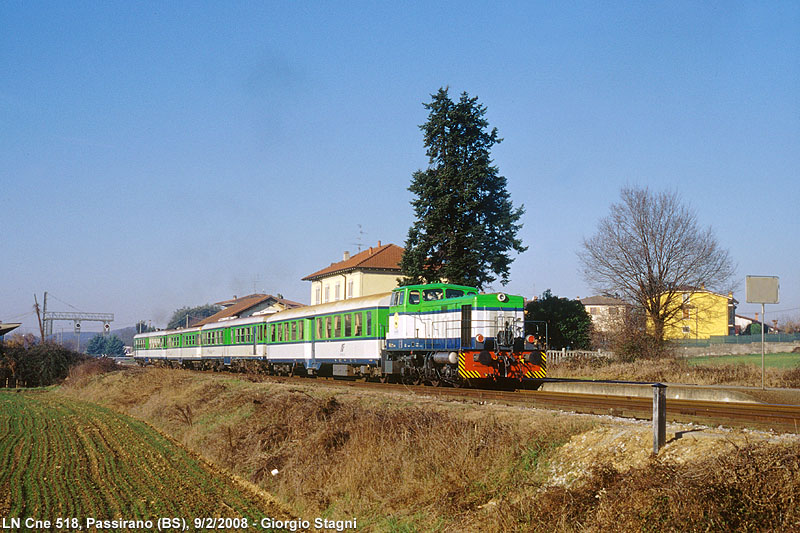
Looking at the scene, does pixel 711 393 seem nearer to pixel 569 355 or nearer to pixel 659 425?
pixel 659 425

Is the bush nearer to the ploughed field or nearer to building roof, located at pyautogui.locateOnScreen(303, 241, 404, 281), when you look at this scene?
building roof, located at pyautogui.locateOnScreen(303, 241, 404, 281)

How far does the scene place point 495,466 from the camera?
379 inches

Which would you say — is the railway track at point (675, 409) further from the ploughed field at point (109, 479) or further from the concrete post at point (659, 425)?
the ploughed field at point (109, 479)

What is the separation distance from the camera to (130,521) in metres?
11.3

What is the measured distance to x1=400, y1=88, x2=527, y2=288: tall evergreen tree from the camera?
128ft

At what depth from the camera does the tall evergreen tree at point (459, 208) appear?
128 feet

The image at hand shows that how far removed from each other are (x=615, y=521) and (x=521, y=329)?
43.8ft

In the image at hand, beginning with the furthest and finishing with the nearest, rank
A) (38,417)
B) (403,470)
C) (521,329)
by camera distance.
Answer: (38,417) < (521,329) < (403,470)

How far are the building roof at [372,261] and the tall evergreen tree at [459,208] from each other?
2353 cm

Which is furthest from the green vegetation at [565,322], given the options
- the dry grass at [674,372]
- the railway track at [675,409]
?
the railway track at [675,409]

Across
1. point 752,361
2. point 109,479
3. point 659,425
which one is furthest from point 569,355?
point 659,425

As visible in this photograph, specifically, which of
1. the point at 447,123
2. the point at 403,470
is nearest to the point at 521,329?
the point at 403,470

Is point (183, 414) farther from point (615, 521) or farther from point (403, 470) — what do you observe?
point (615, 521)

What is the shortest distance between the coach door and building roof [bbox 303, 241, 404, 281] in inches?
1708
